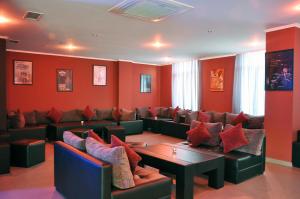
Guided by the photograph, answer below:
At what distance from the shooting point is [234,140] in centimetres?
449

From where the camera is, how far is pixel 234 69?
8.51 metres

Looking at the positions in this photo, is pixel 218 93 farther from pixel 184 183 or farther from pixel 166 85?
pixel 184 183

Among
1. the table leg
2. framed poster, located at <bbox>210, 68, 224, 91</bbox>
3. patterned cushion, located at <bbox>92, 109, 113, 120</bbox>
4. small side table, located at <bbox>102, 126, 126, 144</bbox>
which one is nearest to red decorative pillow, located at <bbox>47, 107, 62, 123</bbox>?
patterned cushion, located at <bbox>92, 109, 113, 120</bbox>

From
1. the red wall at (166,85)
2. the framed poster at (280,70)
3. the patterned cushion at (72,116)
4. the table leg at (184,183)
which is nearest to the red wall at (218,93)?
the red wall at (166,85)

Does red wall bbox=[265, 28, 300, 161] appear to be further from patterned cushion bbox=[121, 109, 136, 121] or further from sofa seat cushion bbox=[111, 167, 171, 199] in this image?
patterned cushion bbox=[121, 109, 136, 121]

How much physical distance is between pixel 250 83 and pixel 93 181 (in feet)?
22.3

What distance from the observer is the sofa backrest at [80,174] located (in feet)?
8.34

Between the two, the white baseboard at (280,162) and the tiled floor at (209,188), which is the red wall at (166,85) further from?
the tiled floor at (209,188)

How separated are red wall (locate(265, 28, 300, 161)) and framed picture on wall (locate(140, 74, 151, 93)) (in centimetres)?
655

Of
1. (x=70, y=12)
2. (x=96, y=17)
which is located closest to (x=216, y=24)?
(x=96, y=17)

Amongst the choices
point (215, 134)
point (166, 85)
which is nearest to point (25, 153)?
point (215, 134)

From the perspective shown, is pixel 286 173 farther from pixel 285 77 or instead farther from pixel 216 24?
pixel 216 24

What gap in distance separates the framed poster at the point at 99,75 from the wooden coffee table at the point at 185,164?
6017mm

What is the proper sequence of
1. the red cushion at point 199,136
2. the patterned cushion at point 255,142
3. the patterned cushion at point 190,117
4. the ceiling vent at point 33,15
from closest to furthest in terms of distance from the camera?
1. the ceiling vent at point 33,15
2. the patterned cushion at point 255,142
3. the red cushion at point 199,136
4. the patterned cushion at point 190,117
